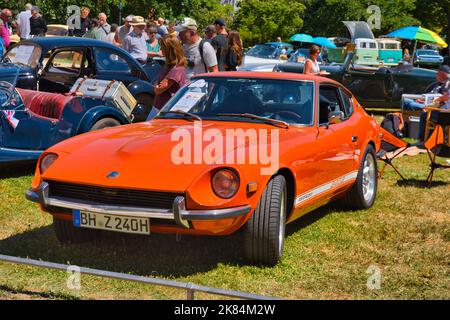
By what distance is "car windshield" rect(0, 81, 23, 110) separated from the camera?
7.92 m

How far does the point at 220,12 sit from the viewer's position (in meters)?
50.2

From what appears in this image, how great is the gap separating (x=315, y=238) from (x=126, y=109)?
3687 millimetres

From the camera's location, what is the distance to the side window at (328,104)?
21.1ft

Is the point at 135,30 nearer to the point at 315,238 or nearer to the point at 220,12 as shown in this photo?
the point at 315,238

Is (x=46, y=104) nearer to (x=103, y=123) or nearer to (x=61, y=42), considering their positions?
(x=103, y=123)

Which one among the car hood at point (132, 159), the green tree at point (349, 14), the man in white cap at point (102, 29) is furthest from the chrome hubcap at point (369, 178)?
the green tree at point (349, 14)

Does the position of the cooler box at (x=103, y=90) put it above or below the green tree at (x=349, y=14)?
above

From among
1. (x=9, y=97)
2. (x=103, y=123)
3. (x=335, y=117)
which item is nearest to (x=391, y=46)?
(x=103, y=123)

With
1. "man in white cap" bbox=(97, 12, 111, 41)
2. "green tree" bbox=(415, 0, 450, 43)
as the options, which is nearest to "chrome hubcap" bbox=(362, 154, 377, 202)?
"man in white cap" bbox=(97, 12, 111, 41)

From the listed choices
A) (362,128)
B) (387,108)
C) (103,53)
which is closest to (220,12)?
(387,108)

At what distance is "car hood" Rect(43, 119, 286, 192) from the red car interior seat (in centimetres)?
257

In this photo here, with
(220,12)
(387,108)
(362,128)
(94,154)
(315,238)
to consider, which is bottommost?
(220,12)

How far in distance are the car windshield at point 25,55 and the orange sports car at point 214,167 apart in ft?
11.4

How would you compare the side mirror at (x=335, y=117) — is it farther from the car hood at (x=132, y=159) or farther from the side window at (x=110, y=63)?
the side window at (x=110, y=63)
